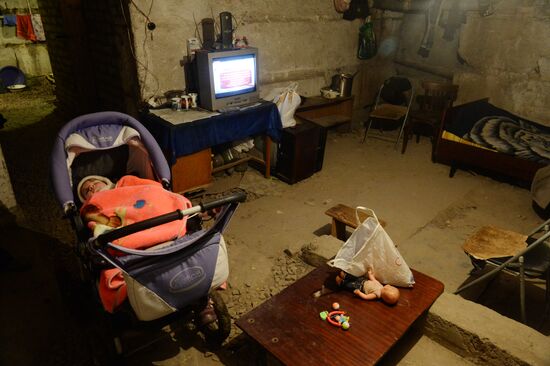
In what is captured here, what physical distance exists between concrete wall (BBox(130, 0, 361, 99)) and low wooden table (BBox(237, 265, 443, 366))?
10.3ft

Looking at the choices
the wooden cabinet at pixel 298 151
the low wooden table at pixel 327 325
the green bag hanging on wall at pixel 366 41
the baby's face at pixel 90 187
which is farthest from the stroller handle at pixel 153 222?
the green bag hanging on wall at pixel 366 41

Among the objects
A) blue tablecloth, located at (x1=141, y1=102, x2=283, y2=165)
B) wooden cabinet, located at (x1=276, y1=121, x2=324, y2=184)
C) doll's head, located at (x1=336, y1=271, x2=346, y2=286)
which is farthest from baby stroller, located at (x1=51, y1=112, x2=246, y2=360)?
wooden cabinet, located at (x1=276, y1=121, x2=324, y2=184)

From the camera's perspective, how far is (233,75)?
4383 mm

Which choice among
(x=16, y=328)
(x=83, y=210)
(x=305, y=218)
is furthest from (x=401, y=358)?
(x=16, y=328)

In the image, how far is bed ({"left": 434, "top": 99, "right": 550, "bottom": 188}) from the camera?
14.8 feet

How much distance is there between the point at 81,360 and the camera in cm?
242

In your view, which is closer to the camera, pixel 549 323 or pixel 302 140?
pixel 549 323

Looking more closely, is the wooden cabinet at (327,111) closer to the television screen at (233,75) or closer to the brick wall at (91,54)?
the television screen at (233,75)

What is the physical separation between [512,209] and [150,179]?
3.86 meters

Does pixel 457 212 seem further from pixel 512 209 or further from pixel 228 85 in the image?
pixel 228 85

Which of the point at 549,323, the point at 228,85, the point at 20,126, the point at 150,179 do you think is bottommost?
the point at 549,323

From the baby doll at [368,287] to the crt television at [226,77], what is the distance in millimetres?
2650

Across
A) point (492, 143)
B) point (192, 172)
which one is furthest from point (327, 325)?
point (492, 143)

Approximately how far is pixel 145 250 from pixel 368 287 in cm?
127
